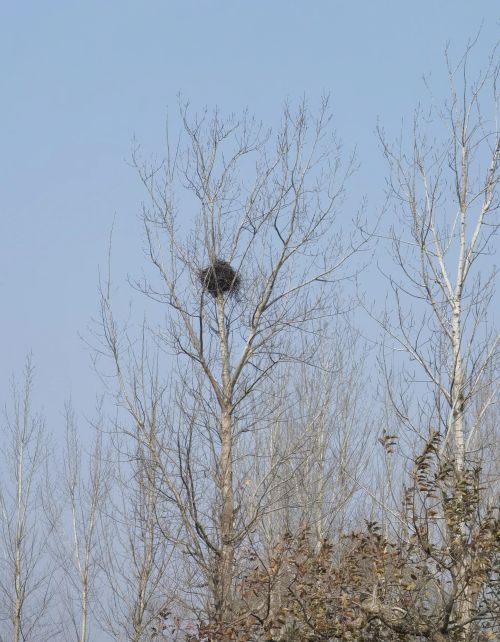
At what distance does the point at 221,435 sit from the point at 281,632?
268 cm

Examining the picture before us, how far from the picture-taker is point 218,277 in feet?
31.1

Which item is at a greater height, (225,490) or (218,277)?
(218,277)

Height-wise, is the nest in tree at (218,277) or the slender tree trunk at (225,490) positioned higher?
the nest in tree at (218,277)

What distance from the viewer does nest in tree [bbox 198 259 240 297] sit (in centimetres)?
946

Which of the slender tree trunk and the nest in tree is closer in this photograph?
the slender tree trunk

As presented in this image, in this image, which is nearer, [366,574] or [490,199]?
[366,574]

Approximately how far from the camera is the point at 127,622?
1402 cm

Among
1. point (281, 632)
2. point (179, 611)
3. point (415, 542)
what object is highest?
point (179, 611)

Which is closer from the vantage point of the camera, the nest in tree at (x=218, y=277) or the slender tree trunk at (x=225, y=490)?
the slender tree trunk at (x=225, y=490)

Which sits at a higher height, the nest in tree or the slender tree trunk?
the nest in tree

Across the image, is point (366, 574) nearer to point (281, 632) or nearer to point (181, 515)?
point (281, 632)

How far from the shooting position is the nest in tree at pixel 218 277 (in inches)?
372

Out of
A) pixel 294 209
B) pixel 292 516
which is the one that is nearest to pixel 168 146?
pixel 294 209

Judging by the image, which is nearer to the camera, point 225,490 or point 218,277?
point 225,490
